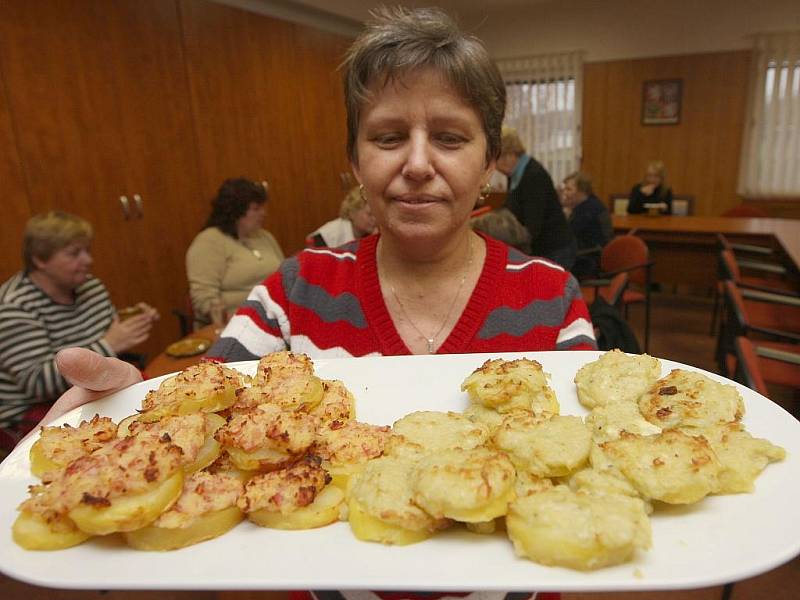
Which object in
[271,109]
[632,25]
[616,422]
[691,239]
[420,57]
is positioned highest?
[632,25]

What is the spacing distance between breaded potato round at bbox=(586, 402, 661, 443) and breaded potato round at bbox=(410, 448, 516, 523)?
210 millimetres

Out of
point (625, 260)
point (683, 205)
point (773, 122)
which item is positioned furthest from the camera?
point (683, 205)

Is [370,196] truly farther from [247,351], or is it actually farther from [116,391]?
[116,391]

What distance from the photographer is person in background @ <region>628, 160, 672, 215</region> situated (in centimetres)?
768

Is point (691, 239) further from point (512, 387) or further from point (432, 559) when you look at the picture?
point (432, 559)

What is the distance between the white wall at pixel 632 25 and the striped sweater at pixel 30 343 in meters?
6.62

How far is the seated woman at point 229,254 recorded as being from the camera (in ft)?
14.2

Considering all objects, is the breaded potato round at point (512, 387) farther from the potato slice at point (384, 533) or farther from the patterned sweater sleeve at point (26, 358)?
the patterned sweater sleeve at point (26, 358)

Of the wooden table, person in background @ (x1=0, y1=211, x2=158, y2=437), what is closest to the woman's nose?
the wooden table

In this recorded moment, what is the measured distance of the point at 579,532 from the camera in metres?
0.64

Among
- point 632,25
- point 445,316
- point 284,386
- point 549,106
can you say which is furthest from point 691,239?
point 284,386

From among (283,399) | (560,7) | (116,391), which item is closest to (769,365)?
(283,399)

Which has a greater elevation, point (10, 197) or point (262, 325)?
point (10, 197)

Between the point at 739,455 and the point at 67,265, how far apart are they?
3.18 metres
